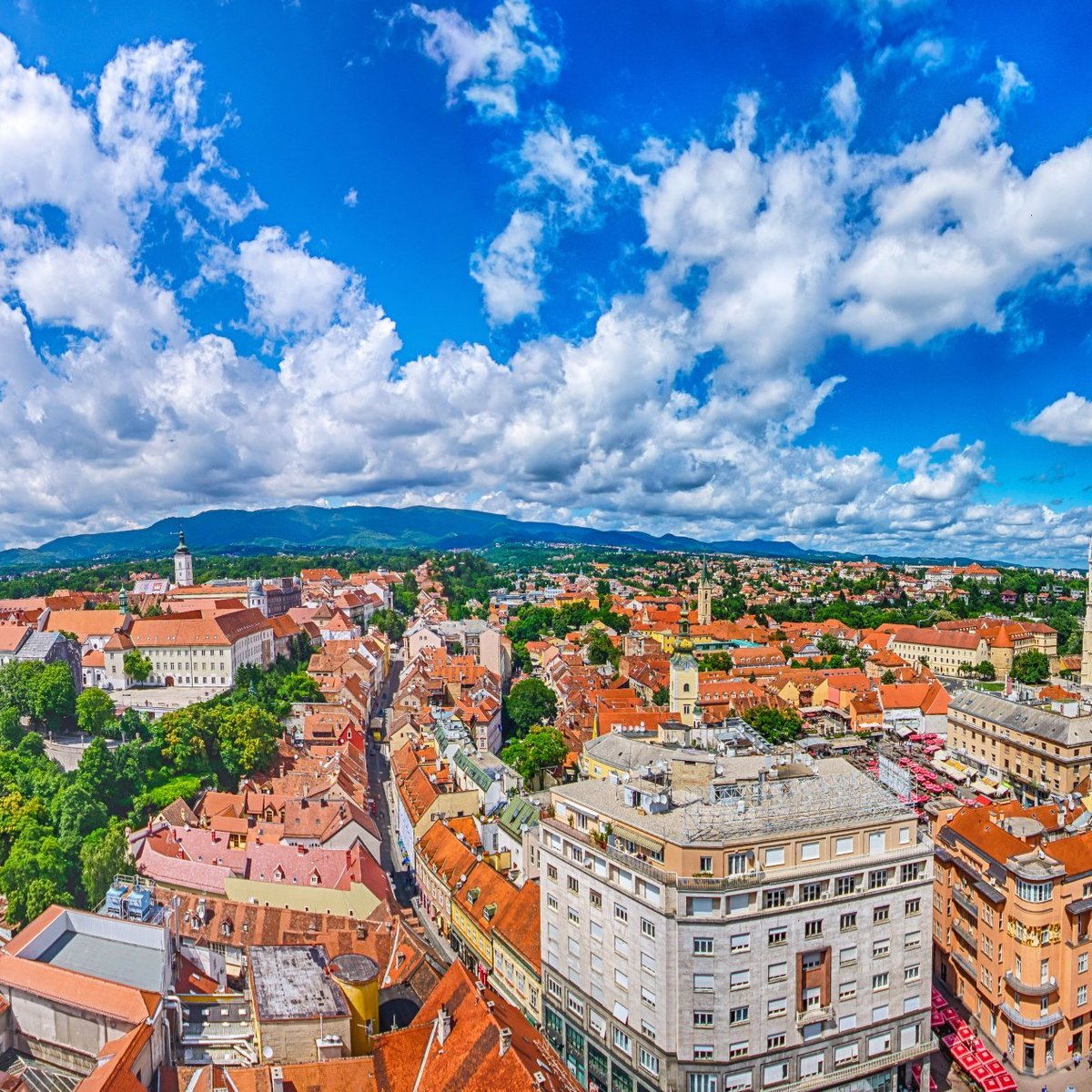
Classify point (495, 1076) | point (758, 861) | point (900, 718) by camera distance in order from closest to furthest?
1. point (495, 1076)
2. point (758, 861)
3. point (900, 718)

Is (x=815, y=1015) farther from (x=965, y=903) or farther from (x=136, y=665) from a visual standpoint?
(x=136, y=665)

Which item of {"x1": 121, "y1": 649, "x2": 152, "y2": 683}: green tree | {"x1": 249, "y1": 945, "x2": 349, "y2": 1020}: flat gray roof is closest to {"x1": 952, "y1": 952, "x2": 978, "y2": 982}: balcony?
{"x1": 249, "y1": 945, "x2": 349, "y2": 1020}: flat gray roof

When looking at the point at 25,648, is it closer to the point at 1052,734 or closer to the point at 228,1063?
the point at 228,1063

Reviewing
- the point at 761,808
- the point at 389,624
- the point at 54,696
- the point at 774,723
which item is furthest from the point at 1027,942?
the point at 389,624

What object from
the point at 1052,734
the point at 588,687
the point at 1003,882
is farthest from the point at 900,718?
the point at 1003,882

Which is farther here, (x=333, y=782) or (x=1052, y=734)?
(x=1052, y=734)

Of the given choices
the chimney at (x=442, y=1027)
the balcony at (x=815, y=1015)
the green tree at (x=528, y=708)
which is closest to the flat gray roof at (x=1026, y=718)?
the green tree at (x=528, y=708)

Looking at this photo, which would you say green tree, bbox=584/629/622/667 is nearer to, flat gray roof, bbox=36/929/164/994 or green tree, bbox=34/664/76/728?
green tree, bbox=34/664/76/728

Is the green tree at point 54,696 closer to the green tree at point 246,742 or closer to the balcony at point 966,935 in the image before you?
the green tree at point 246,742

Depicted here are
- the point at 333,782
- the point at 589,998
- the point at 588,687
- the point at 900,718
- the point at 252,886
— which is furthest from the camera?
the point at 588,687
